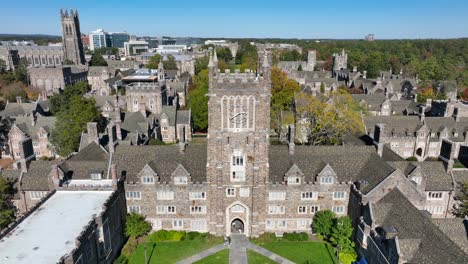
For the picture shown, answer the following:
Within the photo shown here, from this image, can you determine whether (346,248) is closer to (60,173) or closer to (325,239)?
(325,239)

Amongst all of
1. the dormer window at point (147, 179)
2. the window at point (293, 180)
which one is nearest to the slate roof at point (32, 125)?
the dormer window at point (147, 179)

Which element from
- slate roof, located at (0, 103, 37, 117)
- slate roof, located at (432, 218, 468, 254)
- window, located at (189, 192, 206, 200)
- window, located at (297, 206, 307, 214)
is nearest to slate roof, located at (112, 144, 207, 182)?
window, located at (189, 192, 206, 200)

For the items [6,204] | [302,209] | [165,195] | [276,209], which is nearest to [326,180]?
[302,209]

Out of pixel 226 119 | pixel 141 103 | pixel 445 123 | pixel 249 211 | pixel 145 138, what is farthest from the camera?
pixel 141 103

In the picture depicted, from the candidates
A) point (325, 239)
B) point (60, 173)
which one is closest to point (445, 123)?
point (325, 239)

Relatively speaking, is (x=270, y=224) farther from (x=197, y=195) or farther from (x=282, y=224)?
(x=197, y=195)

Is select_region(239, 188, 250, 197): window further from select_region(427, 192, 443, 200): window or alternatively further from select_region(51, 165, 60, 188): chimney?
select_region(427, 192, 443, 200): window
